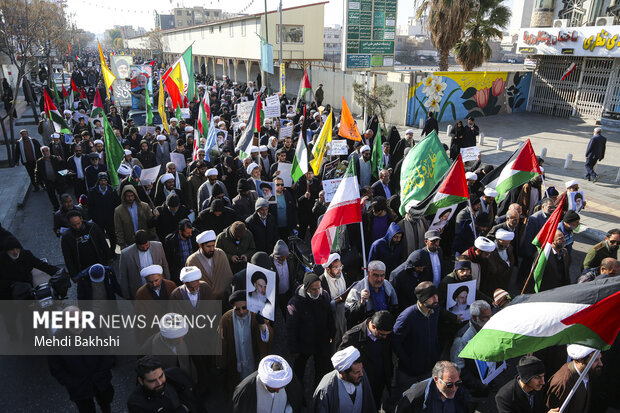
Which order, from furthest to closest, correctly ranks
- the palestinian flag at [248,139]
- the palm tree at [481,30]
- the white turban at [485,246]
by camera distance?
1. the palm tree at [481,30]
2. the palestinian flag at [248,139]
3. the white turban at [485,246]

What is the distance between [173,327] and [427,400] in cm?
222

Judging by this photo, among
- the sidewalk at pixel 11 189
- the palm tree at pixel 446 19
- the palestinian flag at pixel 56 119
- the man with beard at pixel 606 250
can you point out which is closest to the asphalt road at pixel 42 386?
the man with beard at pixel 606 250

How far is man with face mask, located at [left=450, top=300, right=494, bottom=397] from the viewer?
3973 millimetres

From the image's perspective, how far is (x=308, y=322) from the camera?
423 cm

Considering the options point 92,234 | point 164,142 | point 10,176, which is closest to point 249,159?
point 164,142

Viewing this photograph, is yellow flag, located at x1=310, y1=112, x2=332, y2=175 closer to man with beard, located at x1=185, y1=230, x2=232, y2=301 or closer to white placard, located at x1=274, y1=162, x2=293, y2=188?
white placard, located at x1=274, y1=162, x2=293, y2=188

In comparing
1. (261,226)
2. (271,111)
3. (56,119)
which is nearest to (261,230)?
(261,226)

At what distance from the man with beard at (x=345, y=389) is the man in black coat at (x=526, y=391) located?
1.11m

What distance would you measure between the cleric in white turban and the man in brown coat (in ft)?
2.85

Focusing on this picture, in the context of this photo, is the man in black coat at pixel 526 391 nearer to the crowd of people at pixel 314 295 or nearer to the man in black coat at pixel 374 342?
the crowd of people at pixel 314 295

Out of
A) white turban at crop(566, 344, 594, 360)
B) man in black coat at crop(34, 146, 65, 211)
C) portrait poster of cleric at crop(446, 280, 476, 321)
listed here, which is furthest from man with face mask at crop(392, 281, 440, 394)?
man in black coat at crop(34, 146, 65, 211)

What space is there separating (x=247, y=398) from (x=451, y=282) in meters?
2.49

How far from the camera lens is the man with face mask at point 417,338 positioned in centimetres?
397

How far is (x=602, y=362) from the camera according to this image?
4109mm
